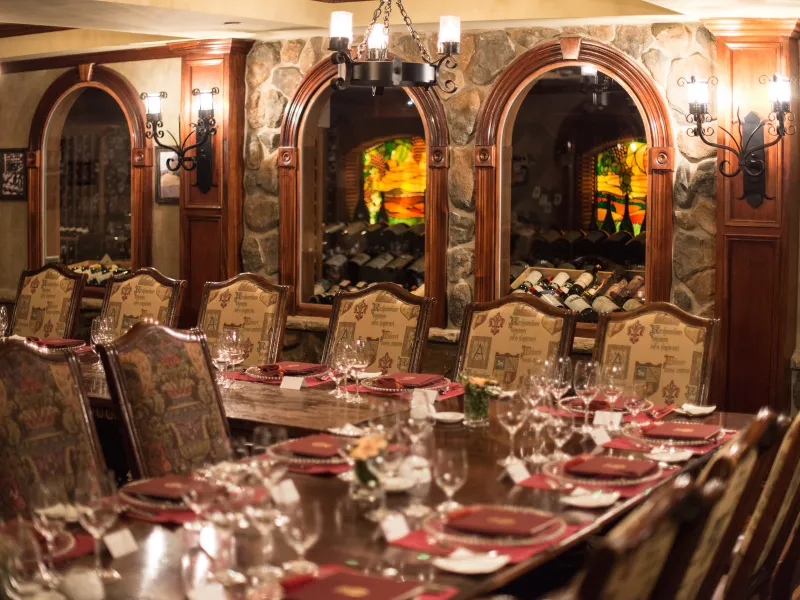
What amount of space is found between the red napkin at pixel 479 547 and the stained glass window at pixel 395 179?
18.1 ft

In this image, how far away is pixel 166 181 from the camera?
23.5 feet

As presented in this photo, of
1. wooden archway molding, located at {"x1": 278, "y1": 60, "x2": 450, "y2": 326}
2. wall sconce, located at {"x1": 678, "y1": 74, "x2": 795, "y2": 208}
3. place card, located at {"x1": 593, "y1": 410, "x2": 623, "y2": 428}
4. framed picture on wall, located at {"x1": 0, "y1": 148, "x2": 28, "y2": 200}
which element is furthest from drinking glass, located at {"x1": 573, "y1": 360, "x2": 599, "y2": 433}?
framed picture on wall, located at {"x1": 0, "y1": 148, "x2": 28, "y2": 200}

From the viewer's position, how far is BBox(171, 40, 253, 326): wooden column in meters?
6.71

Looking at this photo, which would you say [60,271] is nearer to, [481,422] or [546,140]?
[481,422]

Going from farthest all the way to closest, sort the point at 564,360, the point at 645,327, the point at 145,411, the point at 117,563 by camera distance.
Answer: the point at 645,327
the point at 564,360
the point at 145,411
the point at 117,563

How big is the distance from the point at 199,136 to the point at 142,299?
1.60 meters

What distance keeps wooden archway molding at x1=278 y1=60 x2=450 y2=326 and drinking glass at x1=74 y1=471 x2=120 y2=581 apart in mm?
4039

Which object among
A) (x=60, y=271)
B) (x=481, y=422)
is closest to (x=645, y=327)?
(x=481, y=422)

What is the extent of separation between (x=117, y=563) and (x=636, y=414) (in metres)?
1.98

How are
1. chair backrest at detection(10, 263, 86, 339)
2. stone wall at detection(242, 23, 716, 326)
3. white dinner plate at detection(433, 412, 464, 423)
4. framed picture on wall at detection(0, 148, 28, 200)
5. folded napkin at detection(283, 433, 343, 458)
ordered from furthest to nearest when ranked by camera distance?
1. framed picture on wall at detection(0, 148, 28, 200)
2. chair backrest at detection(10, 263, 86, 339)
3. stone wall at detection(242, 23, 716, 326)
4. white dinner plate at detection(433, 412, 464, 423)
5. folded napkin at detection(283, 433, 343, 458)

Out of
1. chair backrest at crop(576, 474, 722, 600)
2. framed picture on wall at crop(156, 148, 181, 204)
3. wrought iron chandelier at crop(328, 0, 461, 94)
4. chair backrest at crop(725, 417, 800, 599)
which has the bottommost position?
chair backrest at crop(725, 417, 800, 599)

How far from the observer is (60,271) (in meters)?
5.86

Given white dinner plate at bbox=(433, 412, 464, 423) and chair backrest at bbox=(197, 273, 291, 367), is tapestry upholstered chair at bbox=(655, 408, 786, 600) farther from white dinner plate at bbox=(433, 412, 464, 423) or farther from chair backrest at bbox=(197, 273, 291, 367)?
chair backrest at bbox=(197, 273, 291, 367)

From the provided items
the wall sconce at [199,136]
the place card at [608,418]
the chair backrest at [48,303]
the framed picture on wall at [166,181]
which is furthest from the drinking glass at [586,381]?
the framed picture on wall at [166,181]
